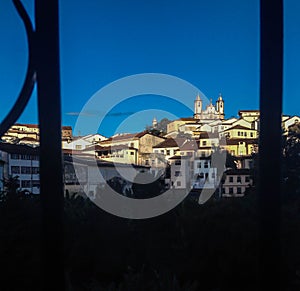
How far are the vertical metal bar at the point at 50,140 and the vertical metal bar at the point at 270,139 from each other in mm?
220

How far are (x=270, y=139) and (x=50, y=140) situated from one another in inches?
9.5

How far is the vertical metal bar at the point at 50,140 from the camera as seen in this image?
0.43 m

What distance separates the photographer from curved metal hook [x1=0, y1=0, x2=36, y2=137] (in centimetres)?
44

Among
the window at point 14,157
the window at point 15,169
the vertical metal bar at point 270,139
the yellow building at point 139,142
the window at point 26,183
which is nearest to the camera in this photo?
the vertical metal bar at point 270,139

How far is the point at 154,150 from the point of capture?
33.2 feet

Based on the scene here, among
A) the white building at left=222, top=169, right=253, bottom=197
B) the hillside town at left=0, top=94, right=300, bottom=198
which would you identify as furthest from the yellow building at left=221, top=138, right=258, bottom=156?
the white building at left=222, top=169, right=253, bottom=197

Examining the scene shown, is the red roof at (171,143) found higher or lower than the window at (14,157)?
higher

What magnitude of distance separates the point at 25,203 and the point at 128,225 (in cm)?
162

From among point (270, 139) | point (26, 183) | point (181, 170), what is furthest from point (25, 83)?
point (26, 183)

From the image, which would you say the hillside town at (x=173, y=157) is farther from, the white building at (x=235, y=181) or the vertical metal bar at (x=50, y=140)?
the vertical metal bar at (x=50, y=140)

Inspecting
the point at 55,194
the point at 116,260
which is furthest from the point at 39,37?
the point at 116,260

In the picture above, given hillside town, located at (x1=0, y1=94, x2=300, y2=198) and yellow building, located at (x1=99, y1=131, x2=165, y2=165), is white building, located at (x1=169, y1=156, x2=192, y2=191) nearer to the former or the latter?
hillside town, located at (x1=0, y1=94, x2=300, y2=198)

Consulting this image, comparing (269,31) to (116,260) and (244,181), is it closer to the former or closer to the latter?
(116,260)

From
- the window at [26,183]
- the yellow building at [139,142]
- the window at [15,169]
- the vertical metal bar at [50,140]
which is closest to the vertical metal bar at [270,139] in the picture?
the vertical metal bar at [50,140]
